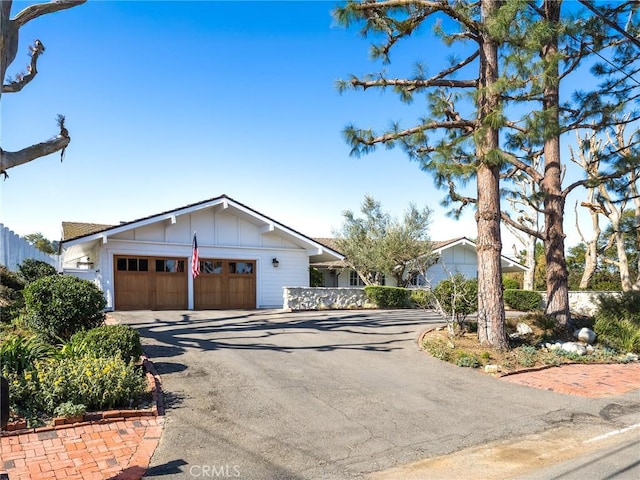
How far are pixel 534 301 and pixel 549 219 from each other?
9.72 m

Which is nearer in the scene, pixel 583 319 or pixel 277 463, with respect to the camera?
pixel 277 463

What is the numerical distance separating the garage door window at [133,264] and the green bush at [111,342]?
10201mm

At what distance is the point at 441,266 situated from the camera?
28953 mm

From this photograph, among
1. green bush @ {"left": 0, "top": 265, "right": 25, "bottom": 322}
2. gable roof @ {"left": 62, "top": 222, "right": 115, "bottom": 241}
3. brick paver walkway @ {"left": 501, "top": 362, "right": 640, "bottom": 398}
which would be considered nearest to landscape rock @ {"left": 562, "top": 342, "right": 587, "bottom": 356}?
brick paver walkway @ {"left": 501, "top": 362, "right": 640, "bottom": 398}

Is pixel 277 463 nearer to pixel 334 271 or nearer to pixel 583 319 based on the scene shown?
pixel 583 319

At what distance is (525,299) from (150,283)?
16.7 meters

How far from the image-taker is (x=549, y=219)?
1385 centimetres

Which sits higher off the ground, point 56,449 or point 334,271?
point 334,271

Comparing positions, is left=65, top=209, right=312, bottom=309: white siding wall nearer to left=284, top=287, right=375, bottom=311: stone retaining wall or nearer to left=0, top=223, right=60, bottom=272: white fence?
left=0, top=223, right=60, bottom=272: white fence

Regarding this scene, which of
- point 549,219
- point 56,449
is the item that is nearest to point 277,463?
point 56,449

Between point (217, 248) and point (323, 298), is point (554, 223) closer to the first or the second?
point (323, 298)

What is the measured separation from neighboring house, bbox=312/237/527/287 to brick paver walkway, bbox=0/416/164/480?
23210mm

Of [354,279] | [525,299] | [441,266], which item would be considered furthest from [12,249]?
[441,266]

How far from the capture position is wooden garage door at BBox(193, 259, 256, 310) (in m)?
19.2
